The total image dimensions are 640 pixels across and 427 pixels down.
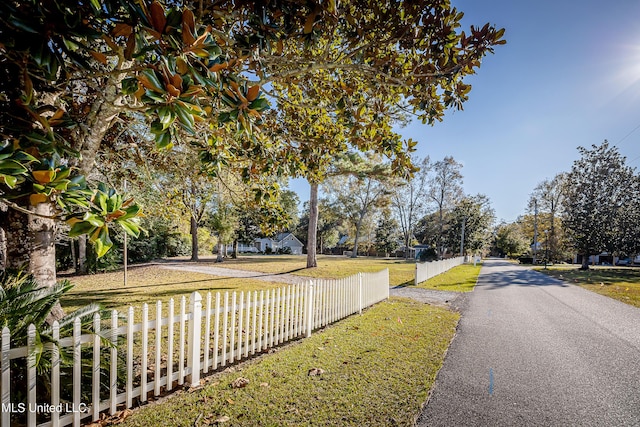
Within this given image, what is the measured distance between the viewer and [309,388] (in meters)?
3.54

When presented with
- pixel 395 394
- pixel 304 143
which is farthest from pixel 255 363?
pixel 304 143

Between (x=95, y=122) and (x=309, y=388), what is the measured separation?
434 centimetres

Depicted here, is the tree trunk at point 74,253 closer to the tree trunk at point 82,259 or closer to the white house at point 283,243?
the tree trunk at point 82,259

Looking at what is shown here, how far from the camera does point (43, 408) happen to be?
8.68ft

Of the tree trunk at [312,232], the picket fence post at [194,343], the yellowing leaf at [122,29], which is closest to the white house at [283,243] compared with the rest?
the tree trunk at [312,232]

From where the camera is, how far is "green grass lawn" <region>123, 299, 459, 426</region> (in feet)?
9.69

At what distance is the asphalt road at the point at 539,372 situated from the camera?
3.16 meters

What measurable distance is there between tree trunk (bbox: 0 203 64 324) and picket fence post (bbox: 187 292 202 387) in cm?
169

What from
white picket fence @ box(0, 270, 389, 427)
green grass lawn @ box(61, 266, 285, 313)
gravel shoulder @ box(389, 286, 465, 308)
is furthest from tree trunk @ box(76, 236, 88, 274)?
gravel shoulder @ box(389, 286, 465, 308)

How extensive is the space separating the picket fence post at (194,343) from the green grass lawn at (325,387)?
230mm

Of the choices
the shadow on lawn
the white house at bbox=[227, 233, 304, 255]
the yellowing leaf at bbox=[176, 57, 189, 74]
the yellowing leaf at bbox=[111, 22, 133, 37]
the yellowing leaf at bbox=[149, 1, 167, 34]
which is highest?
the yellowing leaf at bbox=[111, 22, 133, 37]

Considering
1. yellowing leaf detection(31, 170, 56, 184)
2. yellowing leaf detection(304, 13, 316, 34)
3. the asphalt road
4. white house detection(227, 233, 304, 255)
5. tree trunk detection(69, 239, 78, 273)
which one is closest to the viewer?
yellowing leaf detection(31, 170, 56, 184)

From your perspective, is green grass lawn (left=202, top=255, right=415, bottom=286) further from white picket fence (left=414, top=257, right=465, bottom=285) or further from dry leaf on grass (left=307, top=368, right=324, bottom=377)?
dry leaf on grass (left=307, top=368, right=324, bottom=377)

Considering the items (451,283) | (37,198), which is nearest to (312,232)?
(451,283)
